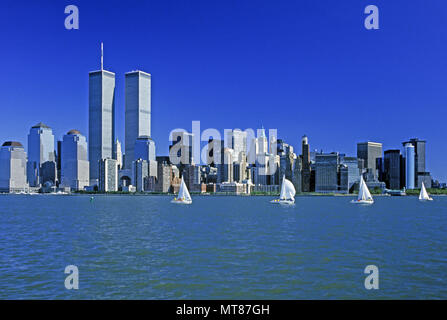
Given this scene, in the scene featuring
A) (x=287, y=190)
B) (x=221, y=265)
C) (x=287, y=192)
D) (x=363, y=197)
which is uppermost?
(x=221, y=265)

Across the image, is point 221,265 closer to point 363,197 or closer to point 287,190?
point 287,190

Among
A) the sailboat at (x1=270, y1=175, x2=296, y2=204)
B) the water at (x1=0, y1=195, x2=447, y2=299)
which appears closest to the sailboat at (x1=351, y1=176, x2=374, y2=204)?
the sailboat at (x1=270, y1=175, x2=296, y2=204)

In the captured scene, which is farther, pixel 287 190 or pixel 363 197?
pixel 363 197

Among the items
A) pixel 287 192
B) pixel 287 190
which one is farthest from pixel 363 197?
pixel 287 190

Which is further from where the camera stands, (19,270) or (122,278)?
(19,270)

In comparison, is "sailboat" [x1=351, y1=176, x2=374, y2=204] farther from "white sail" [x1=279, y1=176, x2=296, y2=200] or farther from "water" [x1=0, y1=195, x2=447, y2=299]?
"water" [x1=0, y1=195, x2=447, y2=299]

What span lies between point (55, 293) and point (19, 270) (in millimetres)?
8170

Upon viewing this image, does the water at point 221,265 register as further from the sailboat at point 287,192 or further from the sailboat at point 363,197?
the sailboat at point 363,197

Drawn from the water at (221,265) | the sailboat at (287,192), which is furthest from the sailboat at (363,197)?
the water at (221,265)

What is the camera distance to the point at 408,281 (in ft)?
96.3

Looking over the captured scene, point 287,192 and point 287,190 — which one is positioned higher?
point 287,190
